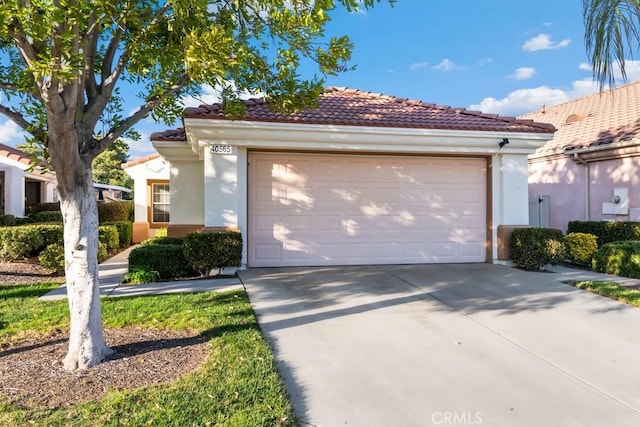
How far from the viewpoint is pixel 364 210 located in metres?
9.96

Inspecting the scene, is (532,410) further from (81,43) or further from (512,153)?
(512,153)

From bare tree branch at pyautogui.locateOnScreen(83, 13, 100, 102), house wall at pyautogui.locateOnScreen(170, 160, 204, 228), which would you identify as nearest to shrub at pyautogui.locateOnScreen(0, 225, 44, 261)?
house wall at pyautogui.locateOnScreen(170, 160, 204, 228)

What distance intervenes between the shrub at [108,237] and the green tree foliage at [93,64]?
676 cm

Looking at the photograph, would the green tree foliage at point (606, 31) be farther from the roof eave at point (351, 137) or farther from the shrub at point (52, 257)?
the shrub at point (52, 257)

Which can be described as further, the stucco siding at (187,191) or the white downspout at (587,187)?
the white downspout at (587,187)

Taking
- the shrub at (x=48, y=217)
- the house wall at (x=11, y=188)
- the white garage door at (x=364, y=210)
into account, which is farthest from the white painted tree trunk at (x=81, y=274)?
the house wall at (x=11, y=188)

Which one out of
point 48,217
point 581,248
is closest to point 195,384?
point 581,248

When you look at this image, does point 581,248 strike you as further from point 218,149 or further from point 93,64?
point 93,64

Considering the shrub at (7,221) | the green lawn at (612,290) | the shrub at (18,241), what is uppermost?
the shrub at (7,221)

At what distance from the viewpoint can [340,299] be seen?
6.71 meters

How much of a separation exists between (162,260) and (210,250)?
3.29 feet

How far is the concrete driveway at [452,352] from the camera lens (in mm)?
3332

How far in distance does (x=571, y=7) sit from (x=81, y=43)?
6.57 m

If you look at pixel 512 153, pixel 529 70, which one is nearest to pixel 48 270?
pixel 512 153
